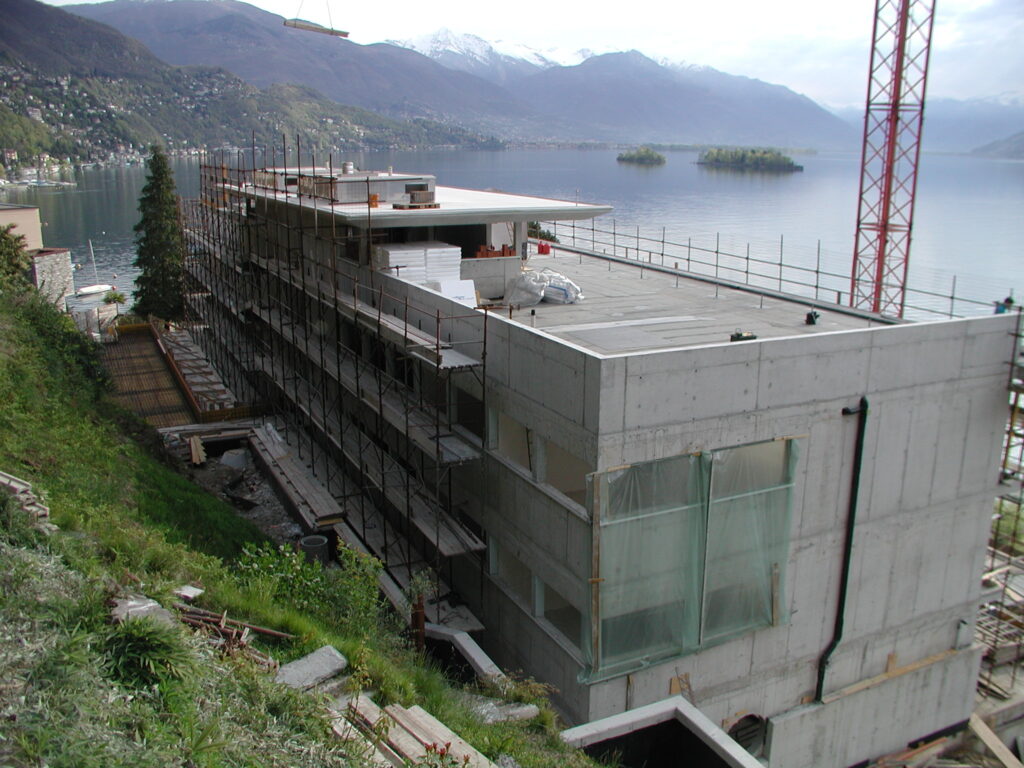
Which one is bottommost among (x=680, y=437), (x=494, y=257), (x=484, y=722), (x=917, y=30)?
(x=484, y=722)

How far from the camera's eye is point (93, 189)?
159 metres

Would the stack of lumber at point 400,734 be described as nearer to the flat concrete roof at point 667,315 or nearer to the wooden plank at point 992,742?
the flat concrete roof at point 667,315

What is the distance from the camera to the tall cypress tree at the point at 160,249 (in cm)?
4412

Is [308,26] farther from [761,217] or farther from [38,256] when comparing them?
[761,217]

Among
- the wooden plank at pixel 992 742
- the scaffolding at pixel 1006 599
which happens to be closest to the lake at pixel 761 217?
the scaffolding at pixel 1006 599

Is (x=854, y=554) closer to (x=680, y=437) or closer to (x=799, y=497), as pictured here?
(x=799, y=497)

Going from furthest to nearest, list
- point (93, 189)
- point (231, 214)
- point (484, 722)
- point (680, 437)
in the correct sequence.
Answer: point (93, 189) < point (231, 214) < point (680, 437) < point (484, 722)

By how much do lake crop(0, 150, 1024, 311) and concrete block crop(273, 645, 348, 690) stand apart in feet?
88.0

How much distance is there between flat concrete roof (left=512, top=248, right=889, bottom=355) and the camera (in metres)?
16.5

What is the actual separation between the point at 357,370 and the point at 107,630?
1285 centimetres

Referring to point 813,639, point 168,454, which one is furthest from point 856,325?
point 168,454

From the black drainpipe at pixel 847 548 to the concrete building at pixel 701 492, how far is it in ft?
0.12

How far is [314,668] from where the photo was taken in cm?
990

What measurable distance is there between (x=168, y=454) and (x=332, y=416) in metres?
4.91
